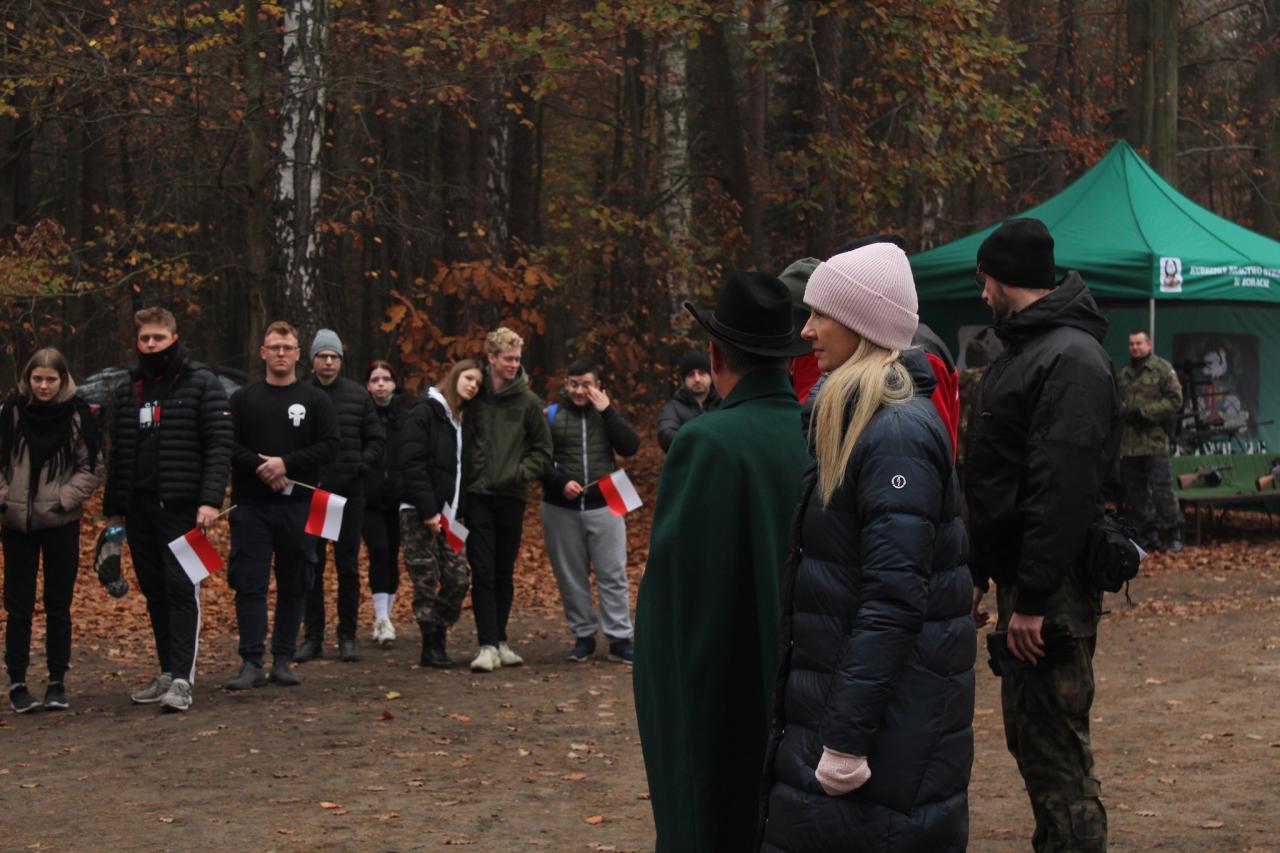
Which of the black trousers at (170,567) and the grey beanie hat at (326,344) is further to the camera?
the grey beanie hat at (326,344)

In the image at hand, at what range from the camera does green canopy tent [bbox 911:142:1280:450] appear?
17.6 m

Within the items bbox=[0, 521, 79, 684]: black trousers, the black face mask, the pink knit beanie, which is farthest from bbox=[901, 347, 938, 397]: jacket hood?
bbox=[0, 521, 79, 684]: black trousers

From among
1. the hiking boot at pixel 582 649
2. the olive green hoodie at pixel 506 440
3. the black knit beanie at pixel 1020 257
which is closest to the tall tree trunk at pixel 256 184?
the olive green hoodie at pixel 506 440

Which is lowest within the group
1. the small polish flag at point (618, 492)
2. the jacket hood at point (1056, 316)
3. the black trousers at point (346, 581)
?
the black trousers at point (346, 581)

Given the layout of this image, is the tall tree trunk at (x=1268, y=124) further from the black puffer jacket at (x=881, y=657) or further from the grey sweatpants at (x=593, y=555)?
the black puffer jacket at (x=881, y=657)

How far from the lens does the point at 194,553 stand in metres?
9.37

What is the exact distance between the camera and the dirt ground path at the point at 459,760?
6.79m

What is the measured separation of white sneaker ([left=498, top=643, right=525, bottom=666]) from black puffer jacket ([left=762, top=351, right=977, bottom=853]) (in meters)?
7.44

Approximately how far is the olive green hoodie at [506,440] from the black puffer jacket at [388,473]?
3.24 ft

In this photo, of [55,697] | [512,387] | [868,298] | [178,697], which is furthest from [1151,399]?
[868,298]

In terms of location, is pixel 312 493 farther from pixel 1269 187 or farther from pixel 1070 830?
pixel 1269 187

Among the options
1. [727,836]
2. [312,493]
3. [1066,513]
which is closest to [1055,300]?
[1066,513]

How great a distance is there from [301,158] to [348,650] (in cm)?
592

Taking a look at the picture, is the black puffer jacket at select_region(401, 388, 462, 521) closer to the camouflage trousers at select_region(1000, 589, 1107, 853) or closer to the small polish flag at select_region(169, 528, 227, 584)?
the small polish flag at select_region(169, 528, 227, 584)
